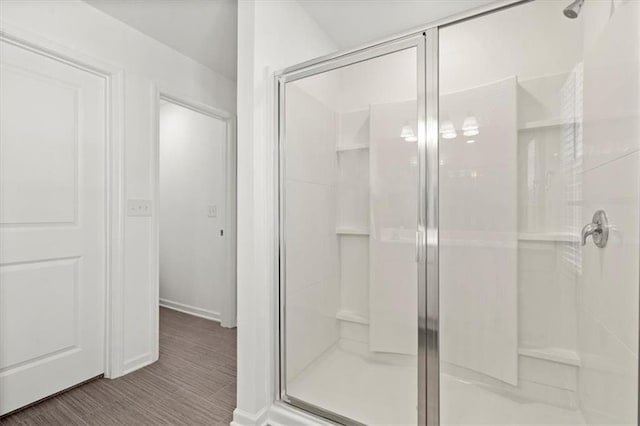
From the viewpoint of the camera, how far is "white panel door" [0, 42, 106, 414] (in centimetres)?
168

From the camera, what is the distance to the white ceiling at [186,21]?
6.45ft

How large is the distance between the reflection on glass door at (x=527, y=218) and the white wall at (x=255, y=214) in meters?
0.81

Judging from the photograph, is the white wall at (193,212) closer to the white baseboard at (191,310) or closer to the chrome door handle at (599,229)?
the white baseboard at (191,310)

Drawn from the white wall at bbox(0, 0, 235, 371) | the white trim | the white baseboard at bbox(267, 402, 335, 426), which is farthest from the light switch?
the white baseboard at bbox(267, 402, 335, 426)

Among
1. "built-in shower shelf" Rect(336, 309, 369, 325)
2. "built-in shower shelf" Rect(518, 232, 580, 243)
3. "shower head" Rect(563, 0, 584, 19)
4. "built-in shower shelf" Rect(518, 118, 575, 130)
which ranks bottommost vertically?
"built-in shower shelf" Rect(336, 309, 369, 325)

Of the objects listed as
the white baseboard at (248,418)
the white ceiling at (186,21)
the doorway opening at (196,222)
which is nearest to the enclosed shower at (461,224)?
the white baseboard at (248,418)

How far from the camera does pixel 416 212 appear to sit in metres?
1.36

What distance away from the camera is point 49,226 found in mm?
1826

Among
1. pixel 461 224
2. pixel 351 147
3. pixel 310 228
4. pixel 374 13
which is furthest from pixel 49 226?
pixel 374 13

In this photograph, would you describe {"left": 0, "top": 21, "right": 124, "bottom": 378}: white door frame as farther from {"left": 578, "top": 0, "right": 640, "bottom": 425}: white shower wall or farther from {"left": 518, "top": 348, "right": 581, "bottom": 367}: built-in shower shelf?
{"left": 578, "top": 0, "right": 640, "bottom": 425}: white shower wall

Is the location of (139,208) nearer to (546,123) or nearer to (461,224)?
(461,224)

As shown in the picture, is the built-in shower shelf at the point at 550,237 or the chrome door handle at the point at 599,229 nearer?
the chrome door handle at the point at 599,229

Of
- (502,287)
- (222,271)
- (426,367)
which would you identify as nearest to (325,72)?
(502,287)

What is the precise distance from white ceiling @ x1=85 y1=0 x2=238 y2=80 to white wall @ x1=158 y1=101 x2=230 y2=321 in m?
0.73
